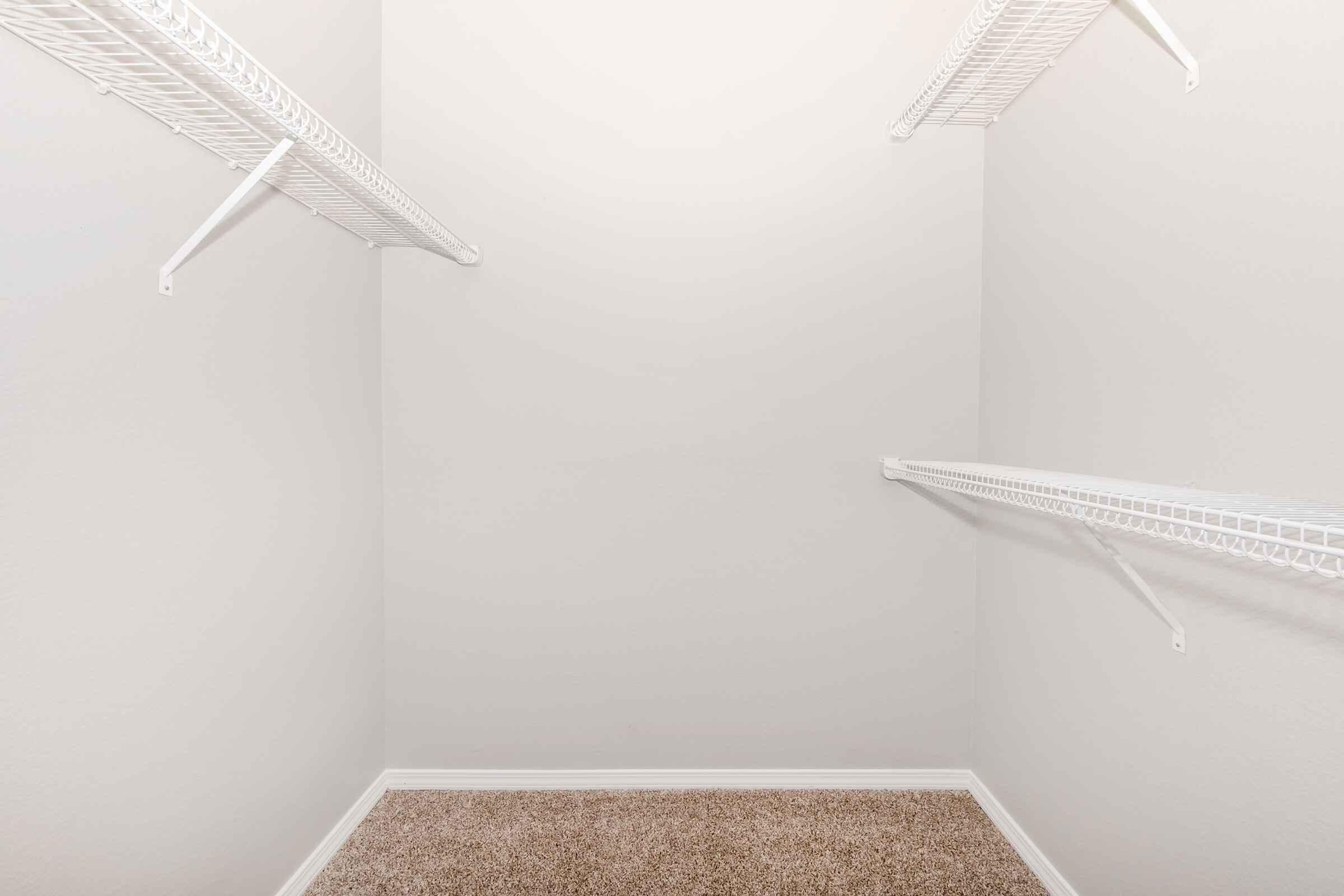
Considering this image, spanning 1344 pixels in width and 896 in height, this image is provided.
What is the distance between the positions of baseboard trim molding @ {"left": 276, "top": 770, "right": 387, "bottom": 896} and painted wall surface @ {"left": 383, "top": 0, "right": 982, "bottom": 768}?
102 mm

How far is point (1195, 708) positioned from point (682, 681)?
129 cm

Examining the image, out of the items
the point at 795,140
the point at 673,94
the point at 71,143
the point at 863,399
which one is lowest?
the point at 863,399

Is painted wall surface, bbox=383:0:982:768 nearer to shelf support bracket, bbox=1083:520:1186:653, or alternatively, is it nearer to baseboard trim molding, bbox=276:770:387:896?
baseboard trim molding, bbox=276:770:387:896

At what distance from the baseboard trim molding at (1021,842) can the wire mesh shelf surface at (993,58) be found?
1.98 meters

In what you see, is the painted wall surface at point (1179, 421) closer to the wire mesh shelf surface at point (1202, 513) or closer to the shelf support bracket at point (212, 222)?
the wire mesh shelf surface at point (1202, 513)

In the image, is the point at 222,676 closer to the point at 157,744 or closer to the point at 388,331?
the point at 157,744

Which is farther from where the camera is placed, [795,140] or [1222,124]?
[795,140]

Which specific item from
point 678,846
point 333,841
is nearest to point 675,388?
point 678,846

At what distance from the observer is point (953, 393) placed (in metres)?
1.89

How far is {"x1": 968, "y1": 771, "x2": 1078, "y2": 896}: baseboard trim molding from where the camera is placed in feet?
4.88

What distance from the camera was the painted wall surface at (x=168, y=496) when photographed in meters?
0.88

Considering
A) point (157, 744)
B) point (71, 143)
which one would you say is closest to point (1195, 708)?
point (157, 744)

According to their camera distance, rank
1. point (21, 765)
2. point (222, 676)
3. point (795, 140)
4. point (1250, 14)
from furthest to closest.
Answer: point (795, 140) < point (222, 676) < point (1250, 14) < point (21, 765)

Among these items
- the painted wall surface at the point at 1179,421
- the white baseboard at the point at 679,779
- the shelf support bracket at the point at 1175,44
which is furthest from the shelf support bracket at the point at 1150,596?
the white baseboard at the point at 679,779
